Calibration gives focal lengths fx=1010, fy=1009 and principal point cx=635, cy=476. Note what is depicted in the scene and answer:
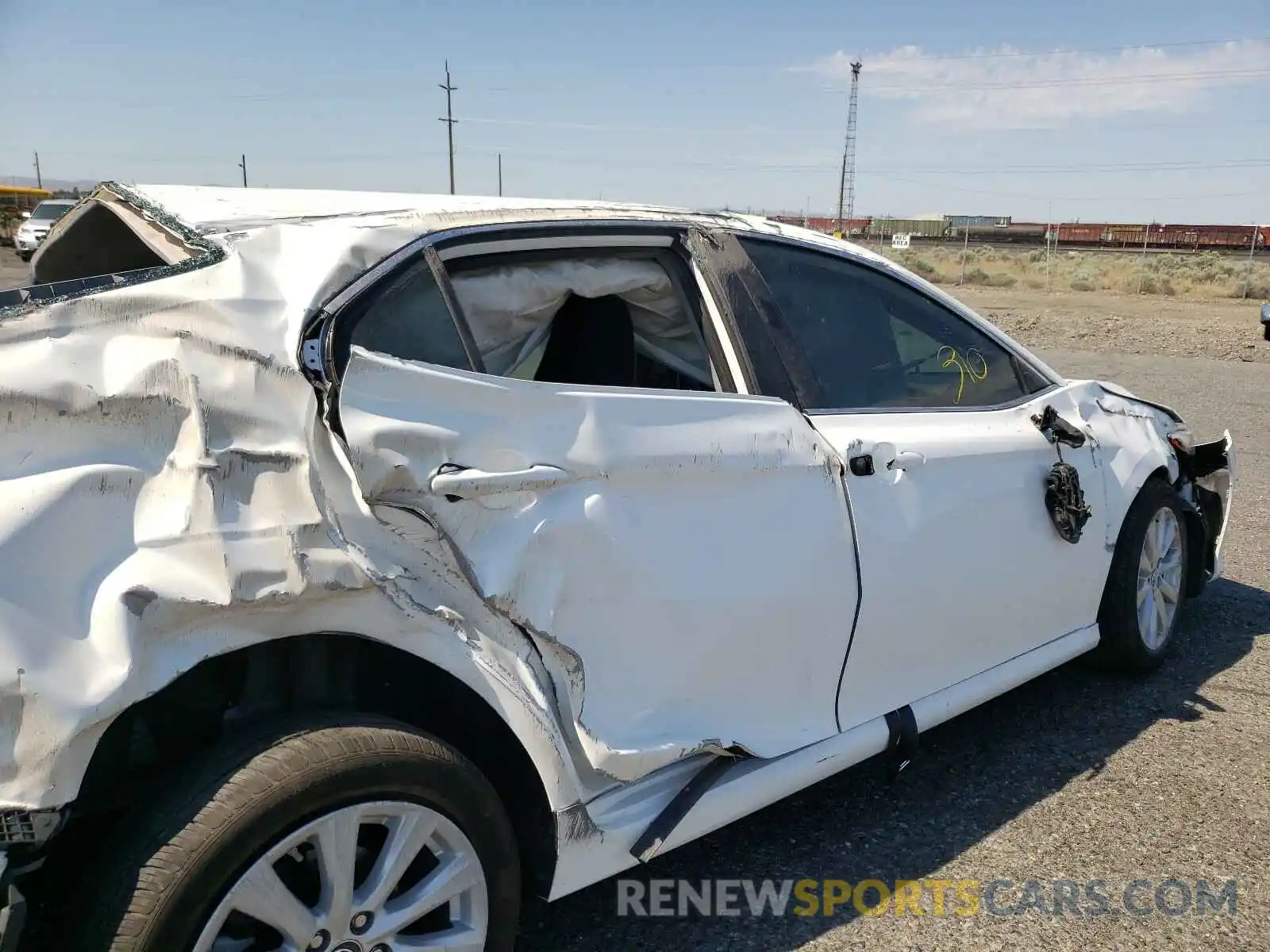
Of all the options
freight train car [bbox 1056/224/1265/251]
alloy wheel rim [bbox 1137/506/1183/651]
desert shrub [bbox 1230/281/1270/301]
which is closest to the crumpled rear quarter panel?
alloy wheel rim [bbox 1137/506/1183/651]

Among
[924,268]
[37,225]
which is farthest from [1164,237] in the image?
[37,225]

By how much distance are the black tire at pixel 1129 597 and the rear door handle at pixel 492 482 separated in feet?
A: 8.75

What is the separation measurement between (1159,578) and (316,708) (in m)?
3.55

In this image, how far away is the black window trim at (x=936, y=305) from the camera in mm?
2982

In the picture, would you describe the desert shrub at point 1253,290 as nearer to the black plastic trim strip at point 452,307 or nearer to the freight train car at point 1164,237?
the freight train car at point 1164,237

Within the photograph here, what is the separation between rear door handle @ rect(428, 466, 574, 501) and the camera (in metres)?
2.03

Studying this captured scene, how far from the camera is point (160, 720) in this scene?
1.94m

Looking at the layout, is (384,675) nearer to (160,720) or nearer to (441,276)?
(160,720)

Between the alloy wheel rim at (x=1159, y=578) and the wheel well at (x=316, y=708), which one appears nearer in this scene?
the wheel well at (x=316, y=708)

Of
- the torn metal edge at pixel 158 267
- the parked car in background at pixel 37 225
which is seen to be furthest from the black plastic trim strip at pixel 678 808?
the parked car in background at pixel 37 225

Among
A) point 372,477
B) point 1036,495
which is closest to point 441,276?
point 372,477

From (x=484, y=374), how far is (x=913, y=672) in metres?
1.63

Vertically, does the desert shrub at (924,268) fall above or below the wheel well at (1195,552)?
above

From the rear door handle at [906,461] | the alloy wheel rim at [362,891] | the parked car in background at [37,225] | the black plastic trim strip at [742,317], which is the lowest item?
the alloy wheel rim at [362,891]
